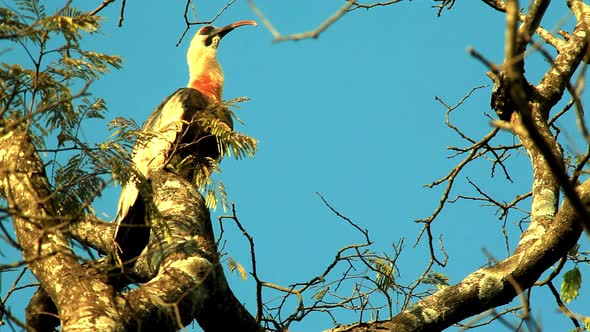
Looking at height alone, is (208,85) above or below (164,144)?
above

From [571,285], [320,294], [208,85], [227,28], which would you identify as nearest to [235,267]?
[320,294]

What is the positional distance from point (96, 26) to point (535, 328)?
2.12 m

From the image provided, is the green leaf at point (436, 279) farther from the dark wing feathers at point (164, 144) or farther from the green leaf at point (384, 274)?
the dark wing feathers at point (164, 144)

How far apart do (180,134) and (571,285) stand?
2043 mm

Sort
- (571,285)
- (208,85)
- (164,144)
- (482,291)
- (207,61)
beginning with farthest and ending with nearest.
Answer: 1. (207,61)
2. (208,85)
3. (164,144)
4. (571,285)
5. (482,291)

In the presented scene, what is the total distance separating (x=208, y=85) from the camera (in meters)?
6.49

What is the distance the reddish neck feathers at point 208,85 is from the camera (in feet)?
20.9

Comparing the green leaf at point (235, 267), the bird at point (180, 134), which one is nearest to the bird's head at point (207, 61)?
the bird at point (180, 134)

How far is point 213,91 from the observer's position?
6430mm

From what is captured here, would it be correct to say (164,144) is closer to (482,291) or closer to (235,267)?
(235,267)

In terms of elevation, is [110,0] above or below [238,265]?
above

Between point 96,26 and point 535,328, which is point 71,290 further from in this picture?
point 535,328

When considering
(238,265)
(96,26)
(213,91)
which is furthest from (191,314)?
(213,91)

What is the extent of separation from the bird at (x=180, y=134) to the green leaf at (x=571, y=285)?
1841mm
